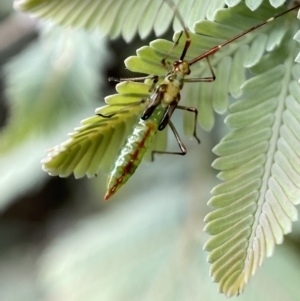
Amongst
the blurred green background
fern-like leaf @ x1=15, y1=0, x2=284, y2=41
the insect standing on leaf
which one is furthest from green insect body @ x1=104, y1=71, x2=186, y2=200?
the blurred green background

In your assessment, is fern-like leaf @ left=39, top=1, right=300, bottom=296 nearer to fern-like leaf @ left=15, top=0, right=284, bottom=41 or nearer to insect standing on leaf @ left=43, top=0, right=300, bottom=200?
insect standing on leaf @ left=43, top=0, right=300, bottom=200

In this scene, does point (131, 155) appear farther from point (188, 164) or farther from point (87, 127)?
point (188, 164)

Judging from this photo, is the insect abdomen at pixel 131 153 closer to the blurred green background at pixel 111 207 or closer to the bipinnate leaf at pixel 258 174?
the bipinnate leaf at pixel 258 174

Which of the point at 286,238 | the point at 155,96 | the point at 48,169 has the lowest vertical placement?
the point at 286,238

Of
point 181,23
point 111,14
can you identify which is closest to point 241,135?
point 181,23

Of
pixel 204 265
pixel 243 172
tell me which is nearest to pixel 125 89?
pixel 243 172
